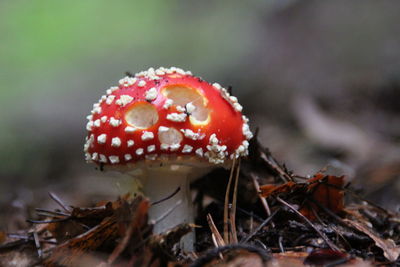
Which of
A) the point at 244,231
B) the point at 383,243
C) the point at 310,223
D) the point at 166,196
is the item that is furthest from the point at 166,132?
the point at 383,243

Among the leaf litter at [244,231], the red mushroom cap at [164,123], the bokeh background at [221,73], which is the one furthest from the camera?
the bokeh background at [221,73]

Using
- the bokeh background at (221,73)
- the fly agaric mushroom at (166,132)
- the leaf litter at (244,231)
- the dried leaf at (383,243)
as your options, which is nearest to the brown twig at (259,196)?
the leaf litter at (244,231)

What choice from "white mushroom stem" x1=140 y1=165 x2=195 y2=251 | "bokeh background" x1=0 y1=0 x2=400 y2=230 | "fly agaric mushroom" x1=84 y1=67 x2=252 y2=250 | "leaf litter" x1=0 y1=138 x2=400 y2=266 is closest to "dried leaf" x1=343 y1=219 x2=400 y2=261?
"leaf litter" x1=0 y1=138 x2=400 y2=266

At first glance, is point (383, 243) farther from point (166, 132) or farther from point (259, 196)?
point (166, 132)

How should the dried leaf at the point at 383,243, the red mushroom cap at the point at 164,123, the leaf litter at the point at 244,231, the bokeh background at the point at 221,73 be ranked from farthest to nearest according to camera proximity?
the bokeh background at the point at 221,73 → the red mushroom cap at the point at 164,123 → the dried leaf at the point at 383,243 → the leaf litter at the point at 244,231

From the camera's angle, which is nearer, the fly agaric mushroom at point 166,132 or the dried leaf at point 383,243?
the dried leaf at point 383,243

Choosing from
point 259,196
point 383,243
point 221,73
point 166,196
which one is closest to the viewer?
point 383,243

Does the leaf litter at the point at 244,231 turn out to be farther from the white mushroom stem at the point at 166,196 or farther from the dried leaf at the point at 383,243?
the white mushroom stem at the point at 166,196

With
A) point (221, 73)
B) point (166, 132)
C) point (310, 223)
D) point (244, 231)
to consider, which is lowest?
point (244, 231)
